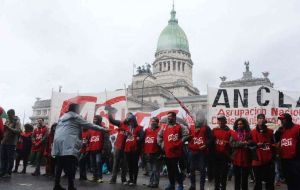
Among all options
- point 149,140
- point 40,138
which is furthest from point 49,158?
point 149,140

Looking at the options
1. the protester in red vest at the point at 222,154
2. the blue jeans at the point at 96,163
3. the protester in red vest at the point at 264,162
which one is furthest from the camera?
the blue jeans at the point at 96,163

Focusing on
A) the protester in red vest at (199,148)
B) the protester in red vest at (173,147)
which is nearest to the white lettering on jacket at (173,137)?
the protester in red vest at (173,147)

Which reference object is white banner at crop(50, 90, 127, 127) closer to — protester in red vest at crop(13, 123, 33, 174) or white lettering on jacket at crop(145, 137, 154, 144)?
protester in red vest at crop(13, 123, 33, 174)

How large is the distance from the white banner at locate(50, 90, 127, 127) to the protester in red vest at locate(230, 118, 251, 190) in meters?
6.17

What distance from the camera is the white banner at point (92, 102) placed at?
13.2 m

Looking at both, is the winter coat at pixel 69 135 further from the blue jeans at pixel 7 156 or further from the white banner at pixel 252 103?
the white banner at pixel 252 103

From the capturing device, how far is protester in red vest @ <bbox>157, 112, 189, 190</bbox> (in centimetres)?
762

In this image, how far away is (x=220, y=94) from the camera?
42.0 ft

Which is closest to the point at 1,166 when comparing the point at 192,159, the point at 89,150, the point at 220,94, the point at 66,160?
the point at 89,150

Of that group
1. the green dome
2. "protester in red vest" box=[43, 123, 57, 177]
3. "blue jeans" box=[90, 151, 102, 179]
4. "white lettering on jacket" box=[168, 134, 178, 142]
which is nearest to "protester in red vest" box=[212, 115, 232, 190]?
"white lettering on jacket" box=[168, 134, 178, 142]

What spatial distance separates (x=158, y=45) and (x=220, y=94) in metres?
77.9

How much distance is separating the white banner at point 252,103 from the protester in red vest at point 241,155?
521cm

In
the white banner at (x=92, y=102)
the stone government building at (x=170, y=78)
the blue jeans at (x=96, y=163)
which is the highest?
the stone government building at (x=170, y=78)

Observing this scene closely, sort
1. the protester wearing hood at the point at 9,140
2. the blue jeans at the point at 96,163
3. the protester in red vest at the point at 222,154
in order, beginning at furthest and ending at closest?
the protester wearing hood at the point at 9,140, the blue jeans at the point at 96,163, the protester in red vest at the point at 222,154
